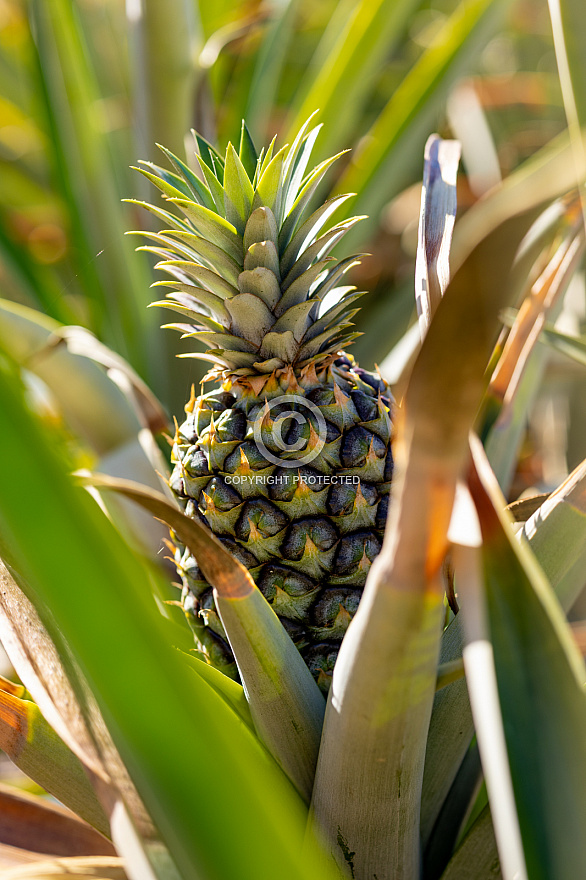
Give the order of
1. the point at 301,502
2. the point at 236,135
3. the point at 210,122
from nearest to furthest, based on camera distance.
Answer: the point at 301,502 < the point at 210,122 < the point at 236,135

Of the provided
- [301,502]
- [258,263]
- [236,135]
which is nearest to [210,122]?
[236,135]

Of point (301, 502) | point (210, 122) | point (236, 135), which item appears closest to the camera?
point (301, 502)

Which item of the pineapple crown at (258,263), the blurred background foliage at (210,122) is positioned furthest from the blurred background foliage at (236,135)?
the pineapple crown at (258,263)

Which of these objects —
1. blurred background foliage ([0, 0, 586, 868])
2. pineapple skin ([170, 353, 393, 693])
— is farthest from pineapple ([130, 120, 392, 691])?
blurred background foliage ([0, 0, 586, 868])

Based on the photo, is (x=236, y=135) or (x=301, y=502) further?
(x=236, y=135)

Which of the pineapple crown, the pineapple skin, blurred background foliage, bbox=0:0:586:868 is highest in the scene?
blurred background foliage, bbox=0:0:586:868

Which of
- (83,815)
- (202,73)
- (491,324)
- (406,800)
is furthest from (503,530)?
(202,73)

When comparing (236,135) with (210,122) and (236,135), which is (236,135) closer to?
(236,135)

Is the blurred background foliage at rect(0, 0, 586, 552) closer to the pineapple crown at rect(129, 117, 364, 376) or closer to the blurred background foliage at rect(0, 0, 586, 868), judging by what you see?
the blurred background foliage at rect(0, 0, 586, 868)
